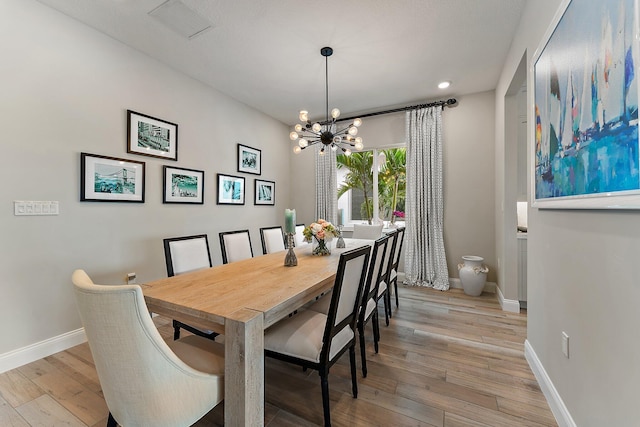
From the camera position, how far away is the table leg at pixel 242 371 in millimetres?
1089

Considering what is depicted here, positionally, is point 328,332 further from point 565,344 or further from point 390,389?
point 565,344

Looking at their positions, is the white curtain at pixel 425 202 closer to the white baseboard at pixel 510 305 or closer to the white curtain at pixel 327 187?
the white baseboard at pixel 510 305

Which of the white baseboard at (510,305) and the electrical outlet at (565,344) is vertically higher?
the electrical outlet at (565,344)

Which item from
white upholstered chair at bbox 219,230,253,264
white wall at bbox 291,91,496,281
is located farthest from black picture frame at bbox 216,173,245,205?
white wall at bbox 291,91,496,281

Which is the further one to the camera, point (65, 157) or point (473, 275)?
point (473, 275)

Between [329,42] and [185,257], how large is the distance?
240 cm

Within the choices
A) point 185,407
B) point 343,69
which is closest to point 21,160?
point 185,407

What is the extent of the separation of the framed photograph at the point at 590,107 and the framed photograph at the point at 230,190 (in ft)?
11.3

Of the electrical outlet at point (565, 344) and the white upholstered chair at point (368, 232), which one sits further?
the white upholstered chair at point (368, 232)

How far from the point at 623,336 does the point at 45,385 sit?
313cm

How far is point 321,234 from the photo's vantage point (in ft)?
8.13

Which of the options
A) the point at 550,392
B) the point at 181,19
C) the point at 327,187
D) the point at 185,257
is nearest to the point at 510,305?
the point at 550,392

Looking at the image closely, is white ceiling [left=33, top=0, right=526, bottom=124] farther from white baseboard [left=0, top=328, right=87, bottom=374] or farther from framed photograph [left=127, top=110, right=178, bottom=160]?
white baseboard [left=0, top=328, right=87, bottom=374]

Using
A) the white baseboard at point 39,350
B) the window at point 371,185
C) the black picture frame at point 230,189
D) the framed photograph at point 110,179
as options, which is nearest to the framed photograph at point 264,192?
the black picture frame at point 230,189
